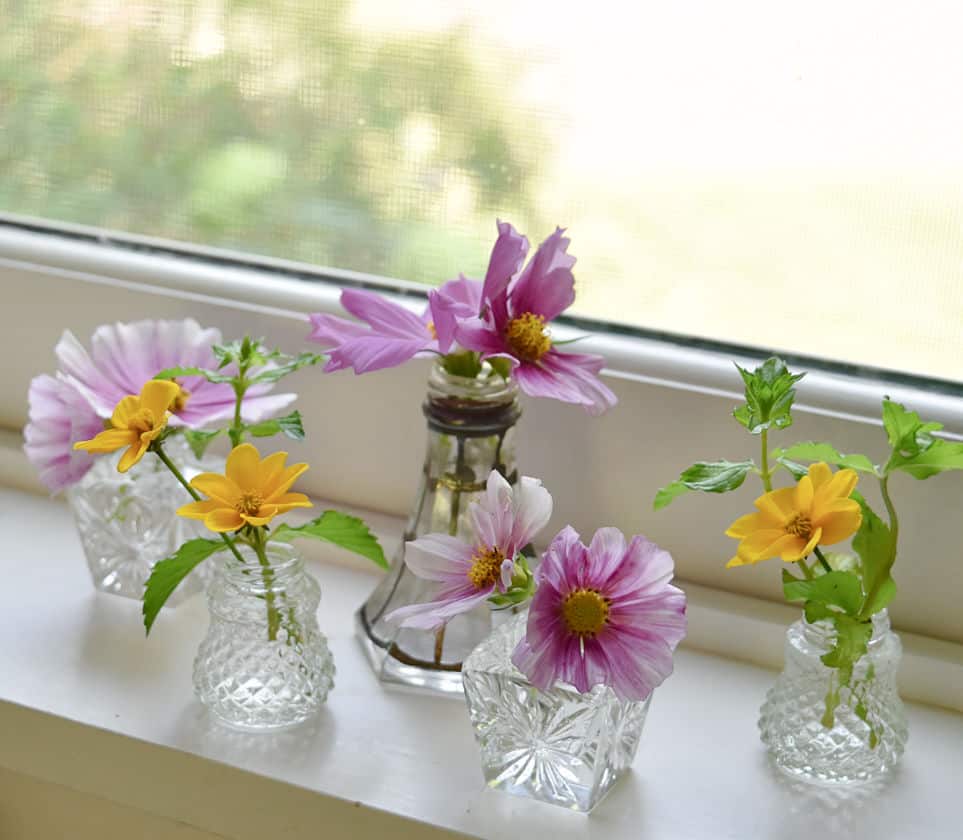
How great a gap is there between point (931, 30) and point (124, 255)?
0.56 meters

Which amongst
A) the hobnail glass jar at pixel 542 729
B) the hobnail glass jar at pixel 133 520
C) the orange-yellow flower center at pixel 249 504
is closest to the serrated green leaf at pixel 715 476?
the hobnail glass jar at pixel 542 729

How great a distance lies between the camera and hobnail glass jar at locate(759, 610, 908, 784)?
67 cm

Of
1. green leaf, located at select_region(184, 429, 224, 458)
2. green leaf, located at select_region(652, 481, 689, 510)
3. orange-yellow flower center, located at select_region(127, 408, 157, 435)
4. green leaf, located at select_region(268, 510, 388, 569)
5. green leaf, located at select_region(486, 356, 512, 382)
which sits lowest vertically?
green leaf, located at select_region(268, 510, 388, 569)

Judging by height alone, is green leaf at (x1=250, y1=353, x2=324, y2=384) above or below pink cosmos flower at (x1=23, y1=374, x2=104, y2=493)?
above

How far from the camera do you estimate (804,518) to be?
2.07ft

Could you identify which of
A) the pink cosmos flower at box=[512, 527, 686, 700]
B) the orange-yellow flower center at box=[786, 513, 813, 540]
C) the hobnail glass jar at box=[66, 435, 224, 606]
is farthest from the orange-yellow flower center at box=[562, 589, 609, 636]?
the hobnail glass jar at box=[66, 435, 224, 606]

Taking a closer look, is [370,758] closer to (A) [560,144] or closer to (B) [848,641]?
(B) [848,641]

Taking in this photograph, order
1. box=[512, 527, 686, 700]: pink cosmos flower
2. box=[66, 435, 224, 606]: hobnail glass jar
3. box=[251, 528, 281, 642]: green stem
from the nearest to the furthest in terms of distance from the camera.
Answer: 1. box=[512, 527, 686, 700]: pink cosmos flower
2. box=[251, 528, 281, 642]: green stem
3. box=[66, 435, 224, 606]: hobnail glass jar

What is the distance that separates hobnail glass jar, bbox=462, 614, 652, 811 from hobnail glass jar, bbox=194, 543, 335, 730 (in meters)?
0.10

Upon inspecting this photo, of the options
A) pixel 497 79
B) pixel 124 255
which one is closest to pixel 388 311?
pixel 497 79

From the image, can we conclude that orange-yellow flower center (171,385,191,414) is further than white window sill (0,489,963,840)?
Yes

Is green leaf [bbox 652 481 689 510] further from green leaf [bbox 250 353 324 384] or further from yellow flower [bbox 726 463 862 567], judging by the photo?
green leaf [bbox 250 353 324 384]

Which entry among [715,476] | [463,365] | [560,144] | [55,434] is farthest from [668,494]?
[55,434]

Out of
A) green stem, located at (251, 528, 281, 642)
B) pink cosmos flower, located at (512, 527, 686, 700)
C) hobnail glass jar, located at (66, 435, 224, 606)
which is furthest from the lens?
hobnail glass jar, located at (66, 435, 224, 606)
